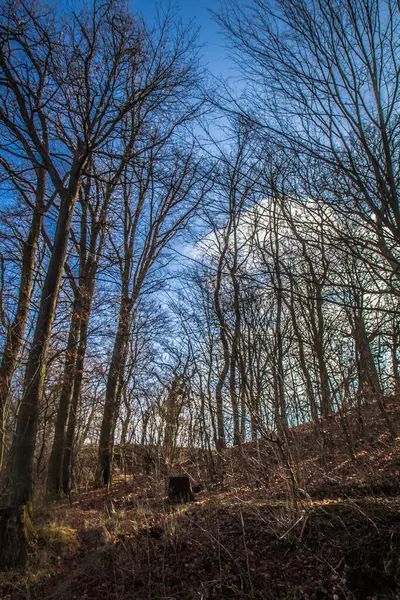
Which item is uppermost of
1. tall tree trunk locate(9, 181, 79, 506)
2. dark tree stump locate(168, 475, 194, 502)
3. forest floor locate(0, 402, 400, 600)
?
tall tree trunk locate(9, 181, 79, 506)

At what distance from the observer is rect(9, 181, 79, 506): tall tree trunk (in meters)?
4.98

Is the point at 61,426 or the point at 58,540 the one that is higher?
the point at 61,426

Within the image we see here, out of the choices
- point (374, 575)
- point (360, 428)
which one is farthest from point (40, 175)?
point (374, 575)

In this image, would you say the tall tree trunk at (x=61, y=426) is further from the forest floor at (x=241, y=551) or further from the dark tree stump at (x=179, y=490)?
the dark tree stump at (x=179, y=490)

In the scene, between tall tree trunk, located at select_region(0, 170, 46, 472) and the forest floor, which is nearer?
the forest floor

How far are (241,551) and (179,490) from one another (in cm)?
261

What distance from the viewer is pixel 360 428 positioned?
22.1 feet

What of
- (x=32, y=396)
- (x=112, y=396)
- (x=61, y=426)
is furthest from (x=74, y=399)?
(x=32, y=396)

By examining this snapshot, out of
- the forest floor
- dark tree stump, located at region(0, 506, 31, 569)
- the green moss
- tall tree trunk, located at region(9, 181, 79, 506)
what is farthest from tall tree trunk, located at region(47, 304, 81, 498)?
dark tree stump, located at region(0, 506, 31, 569)

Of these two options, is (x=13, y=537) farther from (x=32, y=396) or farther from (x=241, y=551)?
(x=241, y=551)

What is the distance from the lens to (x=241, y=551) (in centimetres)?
364

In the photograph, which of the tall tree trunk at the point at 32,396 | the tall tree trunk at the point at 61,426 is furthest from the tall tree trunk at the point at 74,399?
the tall tree trunk at the point at 32,396

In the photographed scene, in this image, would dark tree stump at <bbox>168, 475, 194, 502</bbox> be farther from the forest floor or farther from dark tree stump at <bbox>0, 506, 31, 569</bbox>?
dark tree stump at <bbox>0, 506, 31, 569</bbox>

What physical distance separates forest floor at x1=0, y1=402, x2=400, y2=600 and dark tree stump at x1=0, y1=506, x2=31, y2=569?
0.15 m
